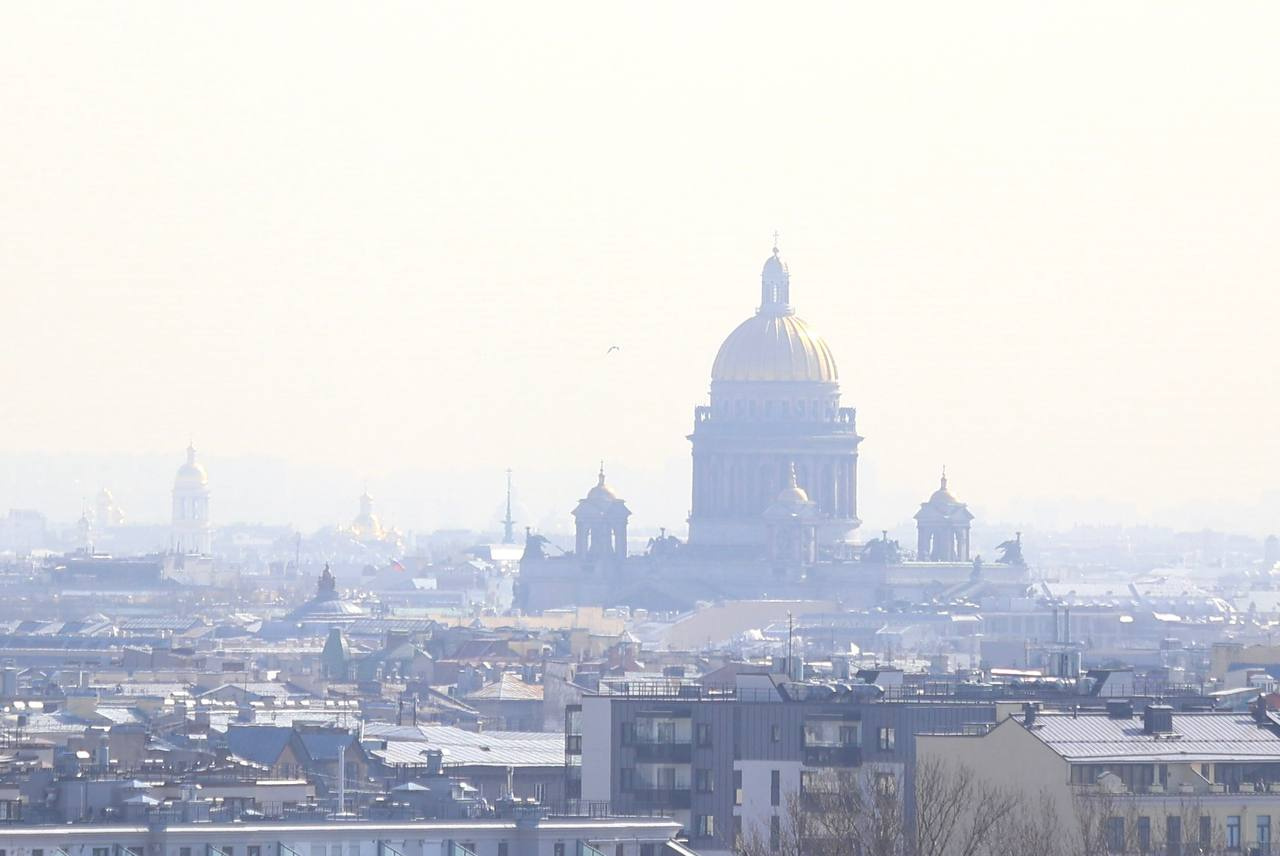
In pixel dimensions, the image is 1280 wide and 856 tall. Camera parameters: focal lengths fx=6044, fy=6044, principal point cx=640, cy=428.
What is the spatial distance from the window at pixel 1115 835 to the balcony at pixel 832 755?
31.9 ft

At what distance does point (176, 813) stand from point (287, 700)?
55.2 meters

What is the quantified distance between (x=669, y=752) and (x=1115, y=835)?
1195 centimetres

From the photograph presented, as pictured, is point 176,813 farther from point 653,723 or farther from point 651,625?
point 651,625

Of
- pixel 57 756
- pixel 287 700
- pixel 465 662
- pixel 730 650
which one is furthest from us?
pixel 730 650

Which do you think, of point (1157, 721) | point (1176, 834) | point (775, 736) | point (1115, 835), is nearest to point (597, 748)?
point (775, 736)

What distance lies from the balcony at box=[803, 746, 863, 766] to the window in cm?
972

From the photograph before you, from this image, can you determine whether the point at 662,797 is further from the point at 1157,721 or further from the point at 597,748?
the point at 1157,721

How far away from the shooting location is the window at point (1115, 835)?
53.5 meters

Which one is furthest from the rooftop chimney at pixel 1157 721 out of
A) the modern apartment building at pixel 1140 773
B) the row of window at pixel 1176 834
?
the row of window at pixel 1176 834

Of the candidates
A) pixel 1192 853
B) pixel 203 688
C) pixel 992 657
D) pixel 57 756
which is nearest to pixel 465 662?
pixel 992 657

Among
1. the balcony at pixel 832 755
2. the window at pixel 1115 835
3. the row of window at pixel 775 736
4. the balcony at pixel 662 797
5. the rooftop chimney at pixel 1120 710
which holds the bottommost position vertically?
the window at pixel 1115 835

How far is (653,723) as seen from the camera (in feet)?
215

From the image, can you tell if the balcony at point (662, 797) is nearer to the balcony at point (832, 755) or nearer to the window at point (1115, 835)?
the balcony at point (832, 755)

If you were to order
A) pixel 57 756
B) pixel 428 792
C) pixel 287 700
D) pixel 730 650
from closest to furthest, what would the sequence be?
pixel 428 792
pixel 57 756
pixel 287 700
pixel 730 650
